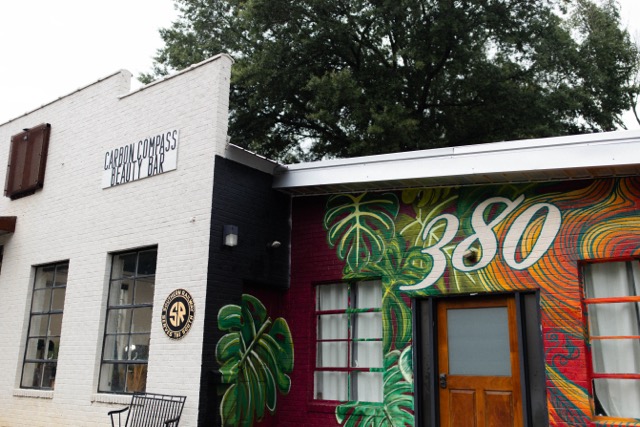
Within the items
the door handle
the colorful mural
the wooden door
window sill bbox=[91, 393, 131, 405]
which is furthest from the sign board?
the door handle

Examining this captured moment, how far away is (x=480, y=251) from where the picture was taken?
279 inches

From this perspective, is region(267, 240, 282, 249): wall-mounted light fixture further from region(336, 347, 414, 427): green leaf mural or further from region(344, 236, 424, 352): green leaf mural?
region(336, 347, 414, 427): green leaf mural

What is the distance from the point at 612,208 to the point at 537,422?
2312mm

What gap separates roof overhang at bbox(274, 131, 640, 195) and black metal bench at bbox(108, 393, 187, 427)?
3.03 meters

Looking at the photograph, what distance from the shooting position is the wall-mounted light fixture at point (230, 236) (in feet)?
24.8

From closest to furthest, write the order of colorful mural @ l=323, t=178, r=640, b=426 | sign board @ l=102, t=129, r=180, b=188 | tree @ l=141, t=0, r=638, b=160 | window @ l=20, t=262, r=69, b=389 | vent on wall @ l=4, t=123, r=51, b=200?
colorful mural @ l=323, t=178, r=640, b=426, sign board @ l=102, t=129, r=180, b=188, window @ l=20, t=262, r=69, b=389, vent on wall @ l=4, t=123, r=51, b=200, tree @ l=141, t=0, r=638, b=160

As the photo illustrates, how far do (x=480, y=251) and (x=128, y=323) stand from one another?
4.65 metres

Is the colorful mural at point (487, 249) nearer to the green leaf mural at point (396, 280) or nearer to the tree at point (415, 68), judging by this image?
the green leaf mural at point (396, 280)

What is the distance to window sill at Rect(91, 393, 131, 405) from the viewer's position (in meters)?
7.83

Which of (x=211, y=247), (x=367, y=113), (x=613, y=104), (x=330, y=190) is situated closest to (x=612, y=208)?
(x=330, y=190)

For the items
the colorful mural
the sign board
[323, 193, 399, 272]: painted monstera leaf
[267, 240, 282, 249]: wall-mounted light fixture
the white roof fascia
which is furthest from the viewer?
the sign board

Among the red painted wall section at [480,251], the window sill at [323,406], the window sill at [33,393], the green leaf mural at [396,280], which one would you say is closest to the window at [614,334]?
the red painted wall section at [480,251]

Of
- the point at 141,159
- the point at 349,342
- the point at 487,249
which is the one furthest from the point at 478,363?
the point at 141,159

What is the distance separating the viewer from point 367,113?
1455cm
